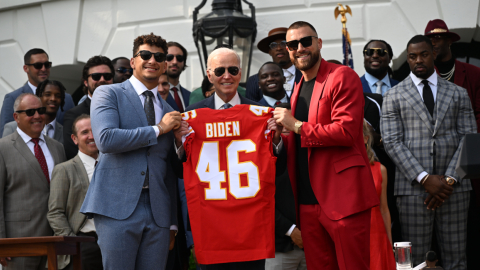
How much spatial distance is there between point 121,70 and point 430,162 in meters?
3.93

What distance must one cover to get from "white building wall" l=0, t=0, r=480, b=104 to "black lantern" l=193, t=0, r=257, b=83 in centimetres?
128

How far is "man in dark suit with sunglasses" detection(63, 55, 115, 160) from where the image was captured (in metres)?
6.43

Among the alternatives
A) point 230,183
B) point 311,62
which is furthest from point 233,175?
point 311,62

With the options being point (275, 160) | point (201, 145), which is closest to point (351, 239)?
point (275, 160)

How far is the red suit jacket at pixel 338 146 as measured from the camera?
13.2 ft

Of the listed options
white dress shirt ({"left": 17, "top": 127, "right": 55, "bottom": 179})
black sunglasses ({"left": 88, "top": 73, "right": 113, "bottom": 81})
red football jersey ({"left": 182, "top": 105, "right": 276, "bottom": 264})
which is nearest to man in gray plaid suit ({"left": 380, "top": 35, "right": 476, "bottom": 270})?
red football jersey ({"left": 182, "top": 105, "right": 276, "bottom": 264})

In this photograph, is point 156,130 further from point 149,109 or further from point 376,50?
point 376,50

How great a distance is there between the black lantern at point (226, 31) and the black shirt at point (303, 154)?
3259 mm

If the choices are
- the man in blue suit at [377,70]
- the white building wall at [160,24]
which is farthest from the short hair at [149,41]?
the white building wall at [160,24]

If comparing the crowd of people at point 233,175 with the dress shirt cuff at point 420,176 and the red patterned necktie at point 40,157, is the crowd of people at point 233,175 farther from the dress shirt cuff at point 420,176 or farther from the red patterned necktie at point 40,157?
the red patterned necktie at point 40,157

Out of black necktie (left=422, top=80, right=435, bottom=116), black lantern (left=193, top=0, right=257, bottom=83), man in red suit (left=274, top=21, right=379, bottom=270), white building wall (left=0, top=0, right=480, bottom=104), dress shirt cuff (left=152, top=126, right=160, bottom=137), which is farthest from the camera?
white building wall (left=0, top=0, right=480, bottom=104)

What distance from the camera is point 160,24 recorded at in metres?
9.48

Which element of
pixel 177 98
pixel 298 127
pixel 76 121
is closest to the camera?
pixel 298 127

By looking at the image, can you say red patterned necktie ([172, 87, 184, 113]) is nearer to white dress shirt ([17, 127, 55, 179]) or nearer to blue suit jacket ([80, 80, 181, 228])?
white dress shirt ([17, 127, 55, 179])
